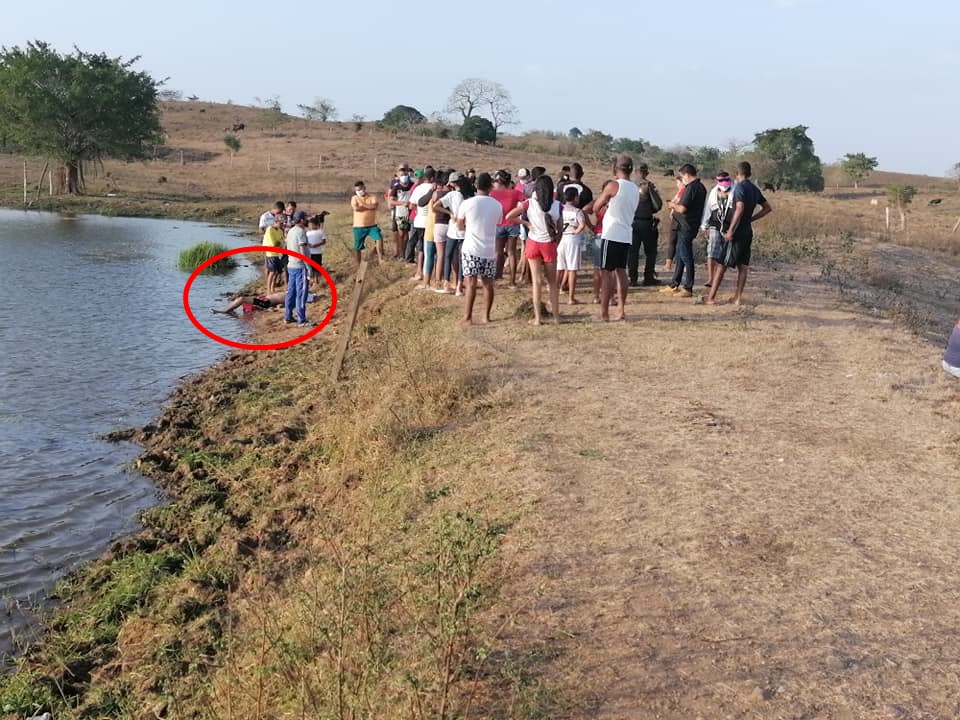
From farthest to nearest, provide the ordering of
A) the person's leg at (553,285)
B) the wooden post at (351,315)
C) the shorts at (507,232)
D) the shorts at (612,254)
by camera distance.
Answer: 1. the shorts at (507,232)
2. the person's leg at (553,285)
3. the shorts at (612,254)
4. the wooden post at (351,315)

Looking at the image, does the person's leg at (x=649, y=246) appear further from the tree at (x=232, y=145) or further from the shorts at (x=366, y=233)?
the tree at (x=232, y=145)

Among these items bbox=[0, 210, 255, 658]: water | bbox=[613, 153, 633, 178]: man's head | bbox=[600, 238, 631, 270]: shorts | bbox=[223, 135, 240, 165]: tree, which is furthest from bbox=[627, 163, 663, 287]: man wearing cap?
bbox=[223, 135, 240, 165]: tree

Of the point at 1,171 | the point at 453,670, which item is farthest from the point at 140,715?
the point at 1,171

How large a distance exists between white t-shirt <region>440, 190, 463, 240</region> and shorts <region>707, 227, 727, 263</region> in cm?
325

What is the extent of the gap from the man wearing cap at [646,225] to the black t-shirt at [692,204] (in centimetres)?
49

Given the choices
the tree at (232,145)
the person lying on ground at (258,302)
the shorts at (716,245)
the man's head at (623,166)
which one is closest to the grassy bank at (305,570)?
the man's head at (623,166)

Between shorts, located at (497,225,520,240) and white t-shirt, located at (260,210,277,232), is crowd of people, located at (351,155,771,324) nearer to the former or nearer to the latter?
shorts, located at (497,225,520,240)

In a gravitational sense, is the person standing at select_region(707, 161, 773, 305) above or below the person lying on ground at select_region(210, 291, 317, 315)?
above

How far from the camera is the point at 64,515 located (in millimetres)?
7699

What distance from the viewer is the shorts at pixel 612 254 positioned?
409 inches

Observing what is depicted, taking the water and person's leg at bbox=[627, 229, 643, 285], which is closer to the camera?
the water

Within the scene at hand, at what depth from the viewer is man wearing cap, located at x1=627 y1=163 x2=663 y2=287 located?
12.3 m

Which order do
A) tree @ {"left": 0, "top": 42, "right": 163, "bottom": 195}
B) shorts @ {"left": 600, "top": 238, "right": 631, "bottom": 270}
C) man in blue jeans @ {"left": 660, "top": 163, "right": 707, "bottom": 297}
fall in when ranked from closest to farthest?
shorts @ {"left": 600, "top": 238, "right": 631, "bottom": 270} < man in blue jeans @ {"left": 660, "top": 163, "right": 707, "bottom": 297} < tree @ {"left": 0, "top": 42, "right": 163, "bottom": 195}

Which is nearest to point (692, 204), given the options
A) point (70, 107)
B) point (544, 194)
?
point (544, 194)
